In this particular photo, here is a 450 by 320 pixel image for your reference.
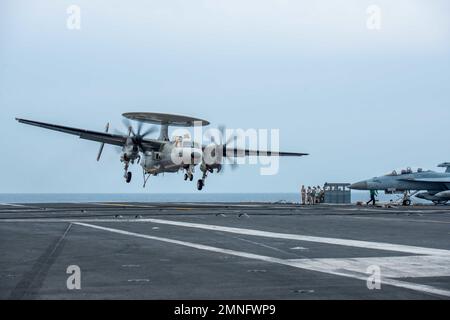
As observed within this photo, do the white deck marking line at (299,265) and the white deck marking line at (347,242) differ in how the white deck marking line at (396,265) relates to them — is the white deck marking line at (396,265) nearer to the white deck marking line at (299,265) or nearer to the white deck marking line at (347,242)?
the white deck marking line at (299,265)

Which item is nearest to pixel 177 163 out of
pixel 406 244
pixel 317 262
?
pixel 406 244

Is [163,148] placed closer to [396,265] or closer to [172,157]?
[172,157]

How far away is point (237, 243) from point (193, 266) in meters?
5.40

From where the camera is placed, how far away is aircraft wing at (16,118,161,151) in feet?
181

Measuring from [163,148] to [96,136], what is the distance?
6316 millimetres

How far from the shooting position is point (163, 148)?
59469mm

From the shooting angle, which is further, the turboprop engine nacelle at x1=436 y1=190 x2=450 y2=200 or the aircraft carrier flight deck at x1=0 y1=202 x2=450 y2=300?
the turboprop engine nacelle at x1=436 y1=190 x2=450 y2=200

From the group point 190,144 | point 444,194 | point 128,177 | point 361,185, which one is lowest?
point 444,194

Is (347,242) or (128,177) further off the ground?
(128,177)

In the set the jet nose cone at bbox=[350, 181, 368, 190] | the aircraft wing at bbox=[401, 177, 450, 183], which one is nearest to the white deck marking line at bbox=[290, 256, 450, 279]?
the jet nose cone at bbox=[350, 181, 368, 190]

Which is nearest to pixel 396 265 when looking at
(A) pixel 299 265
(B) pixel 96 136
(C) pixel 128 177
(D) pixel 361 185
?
(A) pixel 299 265

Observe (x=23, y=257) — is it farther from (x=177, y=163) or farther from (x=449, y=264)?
(x=177, y=163)

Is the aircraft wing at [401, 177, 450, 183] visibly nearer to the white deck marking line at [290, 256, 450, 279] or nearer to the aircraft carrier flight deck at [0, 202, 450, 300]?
the aircraft carrier flight deck at [0, 202, 450, 300]

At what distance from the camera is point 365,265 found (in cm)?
1269
